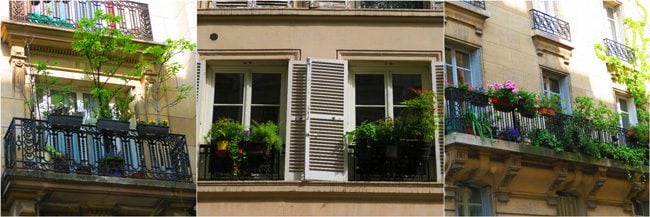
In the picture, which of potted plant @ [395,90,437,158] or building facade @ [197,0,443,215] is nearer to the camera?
building facade @ [197,0,443,215]

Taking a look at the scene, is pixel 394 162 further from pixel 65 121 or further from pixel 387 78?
pixel 65 121

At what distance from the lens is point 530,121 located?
20.4 feet

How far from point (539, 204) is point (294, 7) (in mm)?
2639

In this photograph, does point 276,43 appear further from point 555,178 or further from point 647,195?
point 647,195

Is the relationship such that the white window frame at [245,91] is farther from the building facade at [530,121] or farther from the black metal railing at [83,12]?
the building facade at [530,121]

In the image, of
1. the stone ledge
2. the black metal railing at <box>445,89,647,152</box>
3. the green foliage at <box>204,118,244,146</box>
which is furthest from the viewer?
the black metal railing at <box>445,89,647,152</box>

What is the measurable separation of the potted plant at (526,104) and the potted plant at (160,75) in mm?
2398

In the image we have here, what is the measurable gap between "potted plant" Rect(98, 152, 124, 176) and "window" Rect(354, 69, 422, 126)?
58.8 inches

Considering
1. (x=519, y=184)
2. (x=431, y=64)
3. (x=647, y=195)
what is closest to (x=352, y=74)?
(x=431, y=64)

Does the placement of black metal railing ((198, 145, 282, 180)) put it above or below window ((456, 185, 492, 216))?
above

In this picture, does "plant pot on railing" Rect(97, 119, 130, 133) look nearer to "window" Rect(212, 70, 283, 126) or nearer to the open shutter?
"window" Rect(212, 70, 283, 126)

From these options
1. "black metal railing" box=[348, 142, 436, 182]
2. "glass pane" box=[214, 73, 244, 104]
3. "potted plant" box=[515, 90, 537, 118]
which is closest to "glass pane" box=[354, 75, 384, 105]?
"black metal railing" box=[348, 142, 436, 182]

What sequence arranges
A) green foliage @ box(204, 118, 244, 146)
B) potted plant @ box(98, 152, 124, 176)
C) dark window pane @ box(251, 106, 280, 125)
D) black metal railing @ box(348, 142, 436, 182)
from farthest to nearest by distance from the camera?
potted plant @ box(98, 152, 124, 176), black metal railing @ box(348, 142, 436, 182), dark window pane @ box(251, 106, 280, 125), green foliage @ box(204, 118, 244, 146)

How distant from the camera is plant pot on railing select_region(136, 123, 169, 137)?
508 cm
